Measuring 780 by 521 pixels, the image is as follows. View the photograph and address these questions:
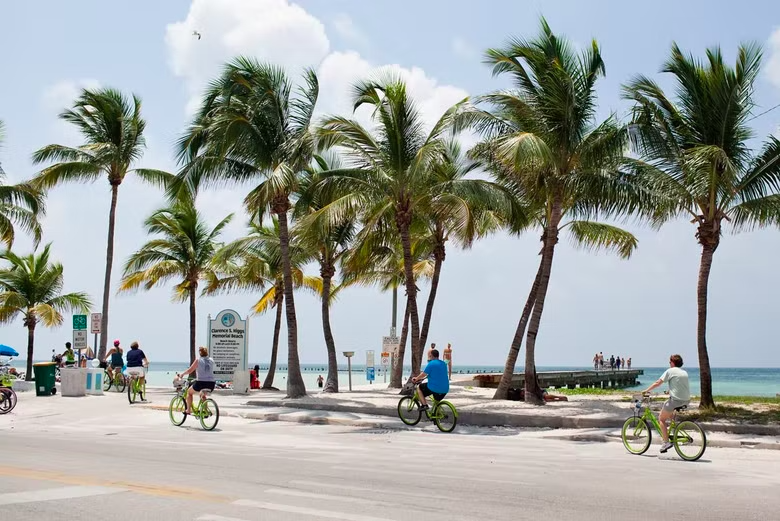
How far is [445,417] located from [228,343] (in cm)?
1336

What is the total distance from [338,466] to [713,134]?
1337 cm

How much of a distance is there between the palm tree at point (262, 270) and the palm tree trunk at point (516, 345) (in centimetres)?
1075

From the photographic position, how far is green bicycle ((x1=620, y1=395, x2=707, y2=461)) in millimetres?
12688

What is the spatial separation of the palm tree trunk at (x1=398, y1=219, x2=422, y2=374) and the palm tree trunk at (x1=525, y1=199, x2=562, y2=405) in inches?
167

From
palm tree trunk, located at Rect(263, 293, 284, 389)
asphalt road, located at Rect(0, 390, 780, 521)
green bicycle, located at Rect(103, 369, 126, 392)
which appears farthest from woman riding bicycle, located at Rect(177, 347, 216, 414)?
palm tree trunk, located at Rect(263, 293, 284, 389)

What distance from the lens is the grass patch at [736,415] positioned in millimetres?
17347

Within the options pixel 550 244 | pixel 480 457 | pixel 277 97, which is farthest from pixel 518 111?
pixel 480 457

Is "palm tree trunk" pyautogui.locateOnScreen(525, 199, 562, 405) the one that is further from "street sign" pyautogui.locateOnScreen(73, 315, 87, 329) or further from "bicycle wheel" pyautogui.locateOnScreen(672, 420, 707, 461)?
"street sign" pyautogui.locateOnScreen(73, 315, 87, 329)

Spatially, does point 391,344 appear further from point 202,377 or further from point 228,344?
point 202,377

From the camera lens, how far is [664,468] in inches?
457

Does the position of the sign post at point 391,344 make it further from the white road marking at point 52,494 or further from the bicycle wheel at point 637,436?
the white road marking at point 52,494

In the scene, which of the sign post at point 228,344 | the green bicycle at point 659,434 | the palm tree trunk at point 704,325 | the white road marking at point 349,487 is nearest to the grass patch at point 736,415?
the palm tree trunk at point 704,325

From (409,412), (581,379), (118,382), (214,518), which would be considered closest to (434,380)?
(409,412)

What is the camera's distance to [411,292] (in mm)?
25531
